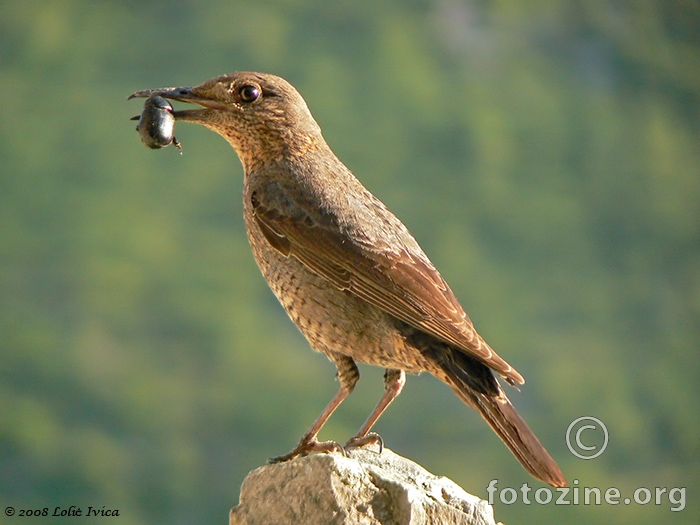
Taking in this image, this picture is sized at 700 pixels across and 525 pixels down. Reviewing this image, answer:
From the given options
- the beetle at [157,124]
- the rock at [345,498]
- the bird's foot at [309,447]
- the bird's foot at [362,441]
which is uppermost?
the beetle at [157,124]

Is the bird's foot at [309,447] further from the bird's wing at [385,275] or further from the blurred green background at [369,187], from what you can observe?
the blurred green background at [369,187]

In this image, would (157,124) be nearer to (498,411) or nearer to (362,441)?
(362,441)

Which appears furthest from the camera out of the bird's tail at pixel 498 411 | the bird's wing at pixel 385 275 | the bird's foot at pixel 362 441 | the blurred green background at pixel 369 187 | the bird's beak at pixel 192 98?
the blurred green background at pixel 369 187

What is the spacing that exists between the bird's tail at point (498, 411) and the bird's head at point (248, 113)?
150 cm

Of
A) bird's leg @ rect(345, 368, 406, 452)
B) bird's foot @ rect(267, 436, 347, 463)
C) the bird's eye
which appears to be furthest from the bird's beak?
bird's foot @ rect(267, 436, 347, 463)

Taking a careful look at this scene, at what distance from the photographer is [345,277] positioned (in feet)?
15.1

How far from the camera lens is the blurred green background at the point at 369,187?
879 centimetres

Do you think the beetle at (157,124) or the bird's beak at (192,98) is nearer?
the beetle at (157,124)

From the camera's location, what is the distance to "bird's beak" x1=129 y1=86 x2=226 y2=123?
16.6 feet

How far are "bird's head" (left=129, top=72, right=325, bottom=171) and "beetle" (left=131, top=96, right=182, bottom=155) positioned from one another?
3.3 inches

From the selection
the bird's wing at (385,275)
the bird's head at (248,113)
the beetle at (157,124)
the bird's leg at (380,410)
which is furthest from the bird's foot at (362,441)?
the beetle at (157,124)

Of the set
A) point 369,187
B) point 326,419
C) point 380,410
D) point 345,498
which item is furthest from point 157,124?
point 369,187

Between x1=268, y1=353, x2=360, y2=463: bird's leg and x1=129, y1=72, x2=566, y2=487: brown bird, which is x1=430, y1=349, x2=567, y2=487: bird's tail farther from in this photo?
x1=268, y1=353, x2=360, y2=463: bird's leg

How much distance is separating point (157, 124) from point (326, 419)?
1.78 meters
